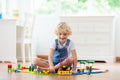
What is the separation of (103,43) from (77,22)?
660 millimetres

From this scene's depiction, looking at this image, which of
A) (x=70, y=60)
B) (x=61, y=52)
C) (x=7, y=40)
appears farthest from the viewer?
(x=7, y=40)

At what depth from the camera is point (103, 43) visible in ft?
18.7

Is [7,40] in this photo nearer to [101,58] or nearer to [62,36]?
[101,58]

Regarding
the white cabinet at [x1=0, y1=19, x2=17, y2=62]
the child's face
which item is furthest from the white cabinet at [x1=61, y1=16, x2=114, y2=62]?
the child's face

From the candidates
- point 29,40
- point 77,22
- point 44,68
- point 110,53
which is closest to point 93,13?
point 77,22

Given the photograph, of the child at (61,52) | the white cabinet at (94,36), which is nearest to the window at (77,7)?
the white cabinet at (94,36)

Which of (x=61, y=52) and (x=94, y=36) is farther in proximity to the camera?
(x=94, y=36)

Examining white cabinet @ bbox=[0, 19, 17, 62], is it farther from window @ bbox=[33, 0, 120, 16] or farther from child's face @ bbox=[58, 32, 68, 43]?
child's face @ bbox=[58, 32, 68, 43]

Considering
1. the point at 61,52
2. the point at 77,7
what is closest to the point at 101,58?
the point at 77,7

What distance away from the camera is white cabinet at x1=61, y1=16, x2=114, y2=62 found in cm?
566

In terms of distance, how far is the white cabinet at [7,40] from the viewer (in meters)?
5.16

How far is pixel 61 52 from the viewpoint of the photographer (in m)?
3.14

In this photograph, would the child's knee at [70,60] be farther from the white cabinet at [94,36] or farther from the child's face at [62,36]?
the white cabinet at [94,36]

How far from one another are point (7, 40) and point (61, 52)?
89.3 inches
